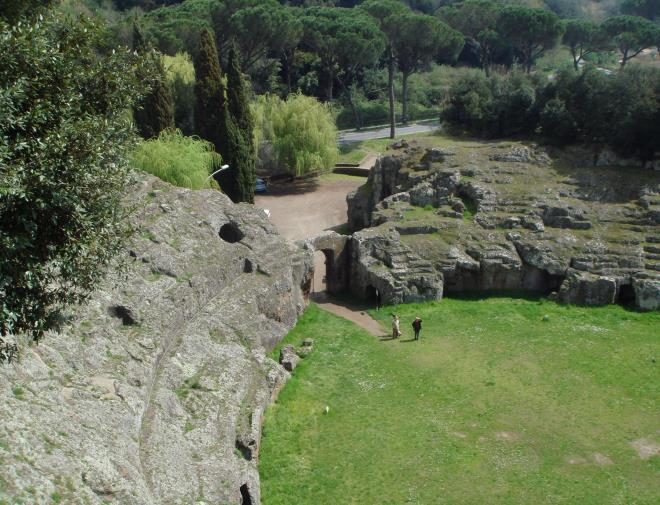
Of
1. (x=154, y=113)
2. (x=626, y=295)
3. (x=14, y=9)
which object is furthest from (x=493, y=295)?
(x=14, y=9)

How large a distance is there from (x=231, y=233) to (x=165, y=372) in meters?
11.5

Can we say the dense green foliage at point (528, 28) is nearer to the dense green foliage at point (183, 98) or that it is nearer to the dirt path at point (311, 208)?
the dirt path at point (311, 208)

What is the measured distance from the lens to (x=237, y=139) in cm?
4481

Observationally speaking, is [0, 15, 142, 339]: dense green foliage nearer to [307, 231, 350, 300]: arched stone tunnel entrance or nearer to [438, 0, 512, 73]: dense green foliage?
[307, 231, 350, 300]: arched stone tunnel entrance

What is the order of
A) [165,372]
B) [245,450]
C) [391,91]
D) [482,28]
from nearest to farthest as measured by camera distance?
1. [245,450]
2. [165,372]
3. [391,91]
4. [482,28]

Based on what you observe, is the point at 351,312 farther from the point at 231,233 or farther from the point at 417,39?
the point at 417,39

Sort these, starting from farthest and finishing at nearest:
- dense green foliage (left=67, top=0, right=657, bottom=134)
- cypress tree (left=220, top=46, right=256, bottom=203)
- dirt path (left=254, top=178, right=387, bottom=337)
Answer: dense green foliage (left=67, top=0, right=657, bottom=134)
cypress tree (left=220, top=46, right=256, bottom=203)
dirt path (left=254, top=178, right=387, bottom=337)

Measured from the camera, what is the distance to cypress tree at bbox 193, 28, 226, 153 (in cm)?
4466

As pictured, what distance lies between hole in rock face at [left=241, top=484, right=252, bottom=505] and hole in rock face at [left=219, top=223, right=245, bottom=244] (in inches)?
554


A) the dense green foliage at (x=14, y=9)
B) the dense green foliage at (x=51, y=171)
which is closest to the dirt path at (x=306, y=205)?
the dense green foliage at (x=14, y=9)

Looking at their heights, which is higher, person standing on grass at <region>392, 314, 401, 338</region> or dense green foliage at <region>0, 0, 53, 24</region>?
dense green foliage at <region>0, 0, 53, 24</region>

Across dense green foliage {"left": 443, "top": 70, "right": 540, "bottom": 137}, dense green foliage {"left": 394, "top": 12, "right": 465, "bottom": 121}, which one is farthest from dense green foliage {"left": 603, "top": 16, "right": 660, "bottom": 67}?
dense green foliage {"left": 443, "top": 70, "right": 540, "bottom": 137}

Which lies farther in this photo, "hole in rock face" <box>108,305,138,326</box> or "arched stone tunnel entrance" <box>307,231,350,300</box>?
"arched stone tunnel entrance" <box>307,231,350,300</box>

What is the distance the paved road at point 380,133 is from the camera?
6812 cm
